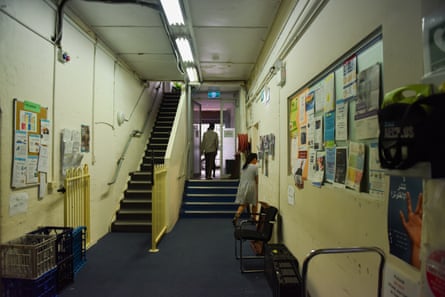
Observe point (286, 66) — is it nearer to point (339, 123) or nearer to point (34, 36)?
point (339, 123)

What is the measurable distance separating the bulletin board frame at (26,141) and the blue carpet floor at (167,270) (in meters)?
1.26

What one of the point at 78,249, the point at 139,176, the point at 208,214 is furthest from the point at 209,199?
the point at 78,249

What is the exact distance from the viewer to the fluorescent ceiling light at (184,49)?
408 cm

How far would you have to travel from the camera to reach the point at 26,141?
8.42 feet

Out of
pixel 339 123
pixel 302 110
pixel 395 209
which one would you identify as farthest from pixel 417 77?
pixel 302 110

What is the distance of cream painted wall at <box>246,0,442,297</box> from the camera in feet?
3.34

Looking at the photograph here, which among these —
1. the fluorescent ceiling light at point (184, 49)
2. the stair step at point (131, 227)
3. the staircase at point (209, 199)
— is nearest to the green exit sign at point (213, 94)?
the fluorescent ceiling light at point (184, 49)

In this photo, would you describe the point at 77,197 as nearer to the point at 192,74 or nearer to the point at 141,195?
the point at 141,195

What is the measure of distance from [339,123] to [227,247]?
9.49 feet

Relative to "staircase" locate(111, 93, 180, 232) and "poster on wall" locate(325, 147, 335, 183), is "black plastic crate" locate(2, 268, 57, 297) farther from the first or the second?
"poster on wall" locate(325, 147, 335, 183)

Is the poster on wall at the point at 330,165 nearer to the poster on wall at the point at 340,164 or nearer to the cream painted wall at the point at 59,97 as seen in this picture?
the poster on wall at the point at 340,164

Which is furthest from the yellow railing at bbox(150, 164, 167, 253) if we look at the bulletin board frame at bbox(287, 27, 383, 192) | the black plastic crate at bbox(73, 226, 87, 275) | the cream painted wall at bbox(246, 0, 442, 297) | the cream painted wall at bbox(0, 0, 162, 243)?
the bulletin board frame at bbox(287, 27, 383, 192)

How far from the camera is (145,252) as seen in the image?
3.64 meters

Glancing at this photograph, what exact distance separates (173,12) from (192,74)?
270 centimetres
